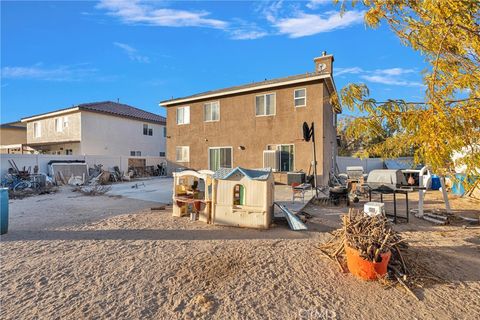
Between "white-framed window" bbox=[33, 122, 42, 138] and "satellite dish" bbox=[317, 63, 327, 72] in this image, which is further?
"white-framed window" bbox=[33, 122, 42, 138]

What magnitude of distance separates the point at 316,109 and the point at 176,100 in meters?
10.2

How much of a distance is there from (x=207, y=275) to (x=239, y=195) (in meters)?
3.10

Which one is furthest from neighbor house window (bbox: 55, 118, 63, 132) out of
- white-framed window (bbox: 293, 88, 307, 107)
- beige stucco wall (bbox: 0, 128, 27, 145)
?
white-framed window (bbox: 293, 88, 307, 107)

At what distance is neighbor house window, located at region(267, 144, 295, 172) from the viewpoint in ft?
46.3

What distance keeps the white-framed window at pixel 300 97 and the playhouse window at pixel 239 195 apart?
8488 mm

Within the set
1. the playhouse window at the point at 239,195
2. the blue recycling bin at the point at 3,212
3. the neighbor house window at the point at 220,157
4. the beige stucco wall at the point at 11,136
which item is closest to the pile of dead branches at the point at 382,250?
the playhouse window at the point at 239,195

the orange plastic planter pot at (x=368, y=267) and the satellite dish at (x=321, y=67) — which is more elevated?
the satellite dish at (x=321, y=67)

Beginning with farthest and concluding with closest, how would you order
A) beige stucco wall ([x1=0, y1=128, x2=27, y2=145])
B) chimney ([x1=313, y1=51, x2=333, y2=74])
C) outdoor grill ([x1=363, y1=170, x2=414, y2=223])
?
beige stucco wall ([x1=0, y1=128, x2=27, y2=145]) < chimney ([x1=313, y1=51, x2=333, y2=74]) < outdoor grill ([x1=363, y1=170, x2=414, y2=223])

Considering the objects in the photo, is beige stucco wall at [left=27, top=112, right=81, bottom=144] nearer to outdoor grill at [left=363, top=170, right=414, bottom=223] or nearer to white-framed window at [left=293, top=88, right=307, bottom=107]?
white-framed window at [left=293, top=88, right=307, bottom=107]

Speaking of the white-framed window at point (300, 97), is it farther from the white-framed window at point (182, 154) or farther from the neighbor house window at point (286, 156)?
the white-framed window at point (182, 154)

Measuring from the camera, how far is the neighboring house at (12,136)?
94.3ft

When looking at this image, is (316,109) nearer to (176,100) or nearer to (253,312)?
(176,100)

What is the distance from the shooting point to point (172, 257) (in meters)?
4.82

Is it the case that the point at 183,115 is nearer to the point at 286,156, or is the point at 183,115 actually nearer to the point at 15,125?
the point at 286,156
